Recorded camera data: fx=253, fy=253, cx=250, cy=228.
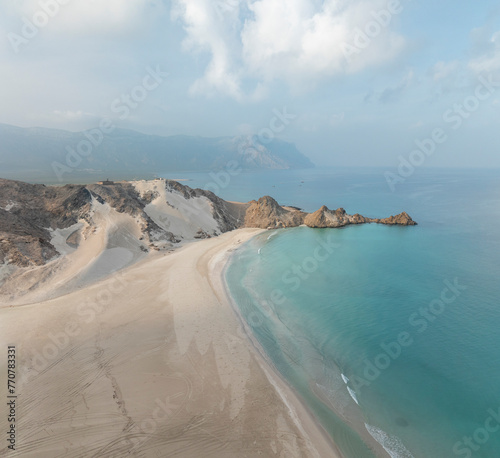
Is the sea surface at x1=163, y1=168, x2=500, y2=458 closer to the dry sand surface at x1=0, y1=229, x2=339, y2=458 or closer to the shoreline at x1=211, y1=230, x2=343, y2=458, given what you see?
the shoreline at x1=211, y1=230, x2=343, y2=458

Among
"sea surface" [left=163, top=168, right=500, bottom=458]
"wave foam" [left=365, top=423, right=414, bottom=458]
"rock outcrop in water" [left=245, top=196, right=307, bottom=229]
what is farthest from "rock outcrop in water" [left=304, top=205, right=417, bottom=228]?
"wave foam" [left=365, top=423, right=414, bottom=458]

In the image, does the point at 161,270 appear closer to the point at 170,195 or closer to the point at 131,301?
the point at 131,301

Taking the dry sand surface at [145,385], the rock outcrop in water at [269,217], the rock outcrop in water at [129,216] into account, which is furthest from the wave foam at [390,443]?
the rock outcrop in water at [269,217]

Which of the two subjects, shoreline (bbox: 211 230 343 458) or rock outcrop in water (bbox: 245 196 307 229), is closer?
shoreline (bbox: 211 230 343 458)

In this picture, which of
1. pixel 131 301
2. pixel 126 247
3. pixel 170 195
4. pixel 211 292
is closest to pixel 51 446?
pixel 131 301

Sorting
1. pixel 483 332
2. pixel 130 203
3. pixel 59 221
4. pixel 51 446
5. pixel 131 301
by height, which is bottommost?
pixel 51 446

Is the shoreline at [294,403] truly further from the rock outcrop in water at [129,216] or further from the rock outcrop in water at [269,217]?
the rock outcrop in water at [269,217]
